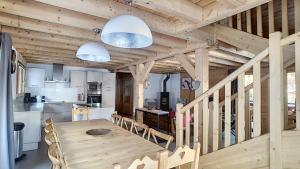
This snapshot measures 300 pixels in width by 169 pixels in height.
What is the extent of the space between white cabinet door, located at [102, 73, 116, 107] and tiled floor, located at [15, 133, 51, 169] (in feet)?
11.2

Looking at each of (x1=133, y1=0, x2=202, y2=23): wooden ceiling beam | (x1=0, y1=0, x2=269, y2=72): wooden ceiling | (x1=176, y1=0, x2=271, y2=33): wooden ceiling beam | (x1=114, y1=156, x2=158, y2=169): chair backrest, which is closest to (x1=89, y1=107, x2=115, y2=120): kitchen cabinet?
(x1=0, y1=0, x2=269, y2=72): wooden ceiling

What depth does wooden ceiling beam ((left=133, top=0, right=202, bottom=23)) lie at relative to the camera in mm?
1770

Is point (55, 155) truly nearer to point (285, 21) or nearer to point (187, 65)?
point (187, 65)

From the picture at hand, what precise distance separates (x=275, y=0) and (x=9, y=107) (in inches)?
163

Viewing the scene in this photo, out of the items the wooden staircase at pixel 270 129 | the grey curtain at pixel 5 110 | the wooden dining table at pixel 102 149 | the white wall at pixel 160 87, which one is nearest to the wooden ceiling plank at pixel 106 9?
the grey curtain at pixel 5 110

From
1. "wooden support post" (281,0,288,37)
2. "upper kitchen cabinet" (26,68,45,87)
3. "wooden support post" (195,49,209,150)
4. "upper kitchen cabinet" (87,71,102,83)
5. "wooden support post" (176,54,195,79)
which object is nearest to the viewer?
"wooden support post" (281,0,288,37)

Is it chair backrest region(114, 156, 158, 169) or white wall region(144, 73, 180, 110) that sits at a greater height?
white wall region(144, 73, 180, 110)

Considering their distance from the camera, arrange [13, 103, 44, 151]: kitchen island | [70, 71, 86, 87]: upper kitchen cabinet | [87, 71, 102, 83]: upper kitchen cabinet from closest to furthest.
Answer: [13, 103, 44, 151]: kitchen island, [70, 71, 86, 87]: upper kitchen cabinet, [87, 71, 102, 83]: upper kitchen cabinet

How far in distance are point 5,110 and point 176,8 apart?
234 cm

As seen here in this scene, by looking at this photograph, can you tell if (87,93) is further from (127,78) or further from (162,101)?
(162,101)

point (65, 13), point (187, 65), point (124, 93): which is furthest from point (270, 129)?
point (124, 93)

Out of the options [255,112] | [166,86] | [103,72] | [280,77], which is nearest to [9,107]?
[255,112]

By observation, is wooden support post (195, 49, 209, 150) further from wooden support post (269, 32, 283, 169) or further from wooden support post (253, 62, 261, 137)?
wooden support post (269, 32, 283, 169)

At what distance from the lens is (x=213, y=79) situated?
745 cm
